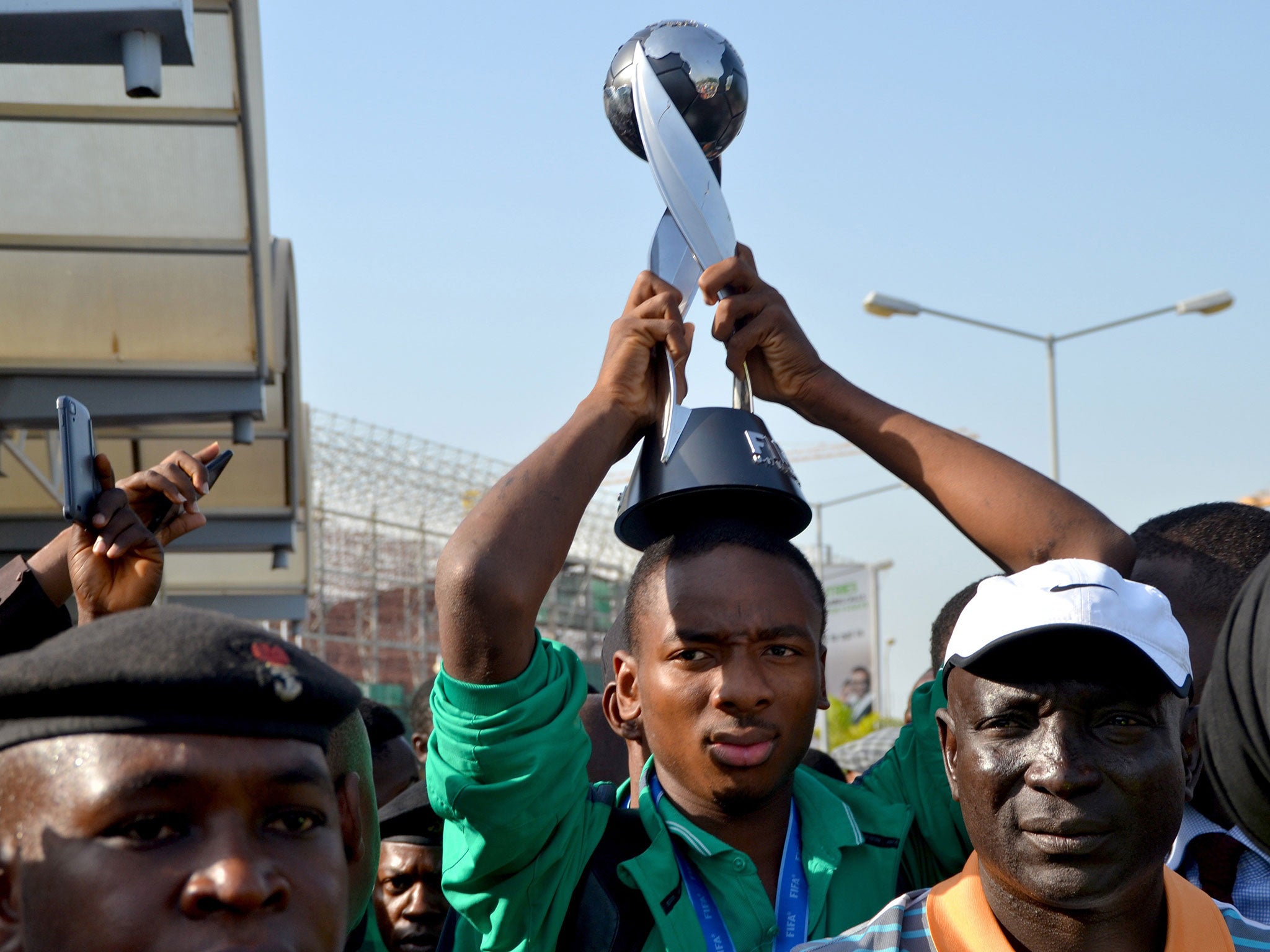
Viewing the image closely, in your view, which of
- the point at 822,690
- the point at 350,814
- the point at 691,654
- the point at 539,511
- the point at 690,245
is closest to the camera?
the point at 350,814

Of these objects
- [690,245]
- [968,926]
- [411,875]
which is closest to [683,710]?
[968,926]

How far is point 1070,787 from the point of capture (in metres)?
2.25

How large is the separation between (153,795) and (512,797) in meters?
0.99

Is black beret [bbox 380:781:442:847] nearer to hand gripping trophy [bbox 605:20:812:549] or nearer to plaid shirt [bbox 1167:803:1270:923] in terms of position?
hand gripping trophy [bbox 605:20:812:549]

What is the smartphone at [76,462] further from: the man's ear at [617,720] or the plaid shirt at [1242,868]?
the plaid shirt at [1242,868]

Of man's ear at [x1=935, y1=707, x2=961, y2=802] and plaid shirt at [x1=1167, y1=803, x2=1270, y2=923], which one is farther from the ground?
man's ear at [x1=935, y1=707, x2=961, y2=802]

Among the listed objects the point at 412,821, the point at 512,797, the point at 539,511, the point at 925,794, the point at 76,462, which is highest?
the point at 76,462

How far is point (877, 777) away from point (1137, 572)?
2.67ft

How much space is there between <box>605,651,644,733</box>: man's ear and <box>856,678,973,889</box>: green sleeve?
1.63 ft

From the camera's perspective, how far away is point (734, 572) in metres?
2.88

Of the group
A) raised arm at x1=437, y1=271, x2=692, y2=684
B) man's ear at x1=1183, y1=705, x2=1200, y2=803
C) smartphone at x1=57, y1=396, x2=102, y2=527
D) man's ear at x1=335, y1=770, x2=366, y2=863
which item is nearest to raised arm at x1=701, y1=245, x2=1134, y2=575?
raised arm at x1=437, y1=271, x2=692, y2=684

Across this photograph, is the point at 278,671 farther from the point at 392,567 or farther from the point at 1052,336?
the point at 392,567

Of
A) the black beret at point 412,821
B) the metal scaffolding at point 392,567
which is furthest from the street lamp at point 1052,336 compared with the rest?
the metal scaffolding at point 392,567

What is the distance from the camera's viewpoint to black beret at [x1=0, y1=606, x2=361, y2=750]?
5.24ft
